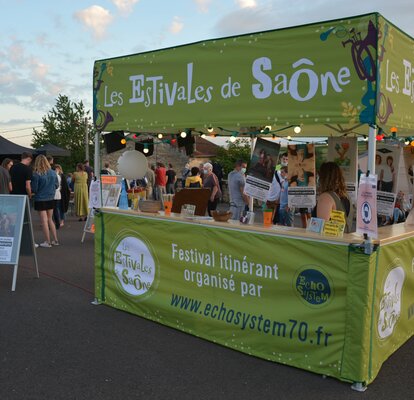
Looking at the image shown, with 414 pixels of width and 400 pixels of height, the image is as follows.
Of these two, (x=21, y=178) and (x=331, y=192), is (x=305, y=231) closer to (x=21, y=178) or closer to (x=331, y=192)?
(x=331, y=192)

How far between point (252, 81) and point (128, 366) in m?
2.49

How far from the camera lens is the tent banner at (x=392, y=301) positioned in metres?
3.39

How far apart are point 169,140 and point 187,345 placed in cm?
293

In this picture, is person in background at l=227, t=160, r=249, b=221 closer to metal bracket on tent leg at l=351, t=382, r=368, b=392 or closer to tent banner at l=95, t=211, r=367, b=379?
tent banner at l=95, t=211, r=367, b=379

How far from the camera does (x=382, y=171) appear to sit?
4.74 meters

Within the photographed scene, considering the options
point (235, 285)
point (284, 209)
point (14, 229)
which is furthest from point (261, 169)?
point (284, 209)

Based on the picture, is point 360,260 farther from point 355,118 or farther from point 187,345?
point 187,345

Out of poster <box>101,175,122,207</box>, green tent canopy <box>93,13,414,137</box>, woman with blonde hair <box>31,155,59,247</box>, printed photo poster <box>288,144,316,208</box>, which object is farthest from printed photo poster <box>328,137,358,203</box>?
woman with blonde hair <box>31,155,59,247</box>

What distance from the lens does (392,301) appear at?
3688mm

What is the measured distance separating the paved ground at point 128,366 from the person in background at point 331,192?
1.32 meters

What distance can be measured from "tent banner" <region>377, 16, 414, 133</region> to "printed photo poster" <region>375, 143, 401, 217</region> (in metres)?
0.87

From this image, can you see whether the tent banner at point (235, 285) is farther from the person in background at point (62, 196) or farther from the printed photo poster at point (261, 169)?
the person in background at point (62, 196)

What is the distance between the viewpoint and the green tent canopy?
320cm

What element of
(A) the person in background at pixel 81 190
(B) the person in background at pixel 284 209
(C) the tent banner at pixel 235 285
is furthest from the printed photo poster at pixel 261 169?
(A) the person in background at pixel 81 190
